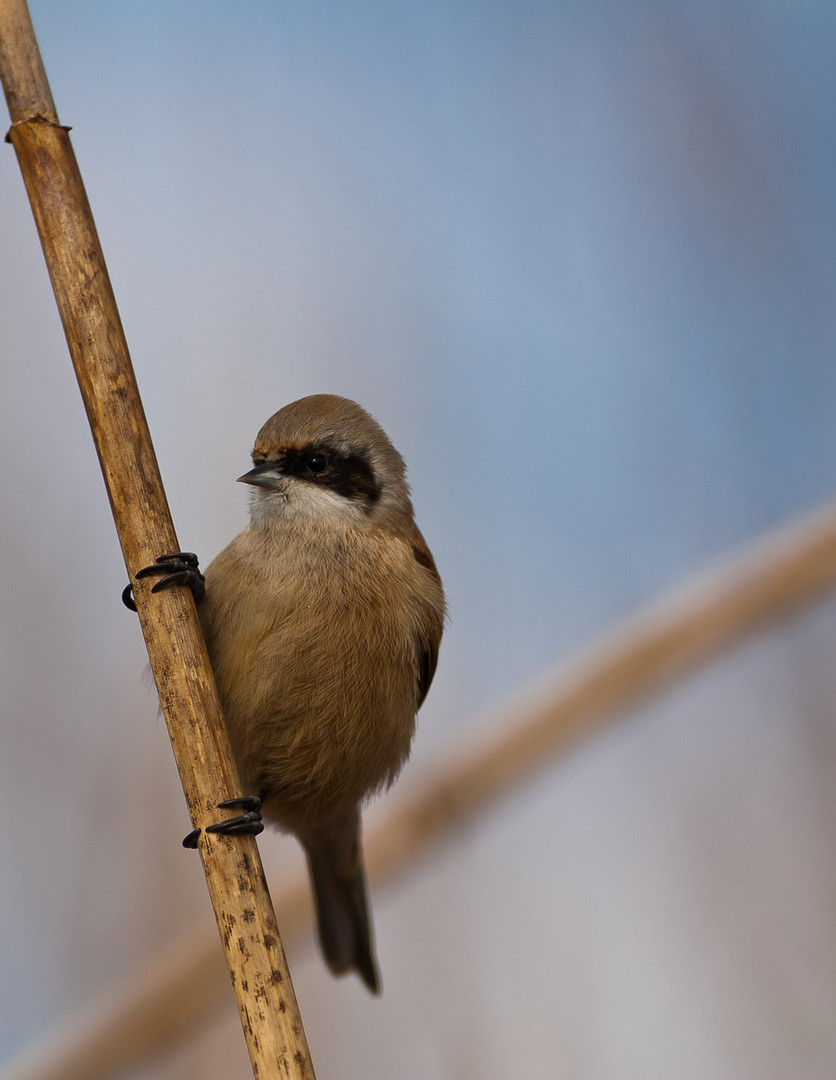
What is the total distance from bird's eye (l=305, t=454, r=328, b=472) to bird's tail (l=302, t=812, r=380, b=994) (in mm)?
1373

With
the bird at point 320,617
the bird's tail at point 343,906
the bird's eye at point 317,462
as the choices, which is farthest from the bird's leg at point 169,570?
the bird's tail at point 343,906

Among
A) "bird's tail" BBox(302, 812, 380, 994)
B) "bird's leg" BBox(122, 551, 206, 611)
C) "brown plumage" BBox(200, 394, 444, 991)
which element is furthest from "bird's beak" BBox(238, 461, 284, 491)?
"bird's tail" BBox(302, 812, 380, 994)

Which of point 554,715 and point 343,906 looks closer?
point 554,715

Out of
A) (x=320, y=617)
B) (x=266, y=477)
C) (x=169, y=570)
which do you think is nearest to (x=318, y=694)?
(x=320, y=617)

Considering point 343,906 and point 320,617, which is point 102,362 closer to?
point 320,617

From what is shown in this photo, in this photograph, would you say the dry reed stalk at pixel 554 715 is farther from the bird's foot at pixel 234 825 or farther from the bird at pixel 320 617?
the bird's foot at pixel 234 825

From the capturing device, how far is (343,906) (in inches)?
148

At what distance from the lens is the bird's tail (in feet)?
12.1

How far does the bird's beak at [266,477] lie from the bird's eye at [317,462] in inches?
3.8

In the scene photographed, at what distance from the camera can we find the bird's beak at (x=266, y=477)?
9.86ft

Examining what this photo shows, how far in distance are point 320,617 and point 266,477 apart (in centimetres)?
46

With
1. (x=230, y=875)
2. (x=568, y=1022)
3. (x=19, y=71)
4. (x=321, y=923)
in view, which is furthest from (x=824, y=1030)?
(x=19, y=71)

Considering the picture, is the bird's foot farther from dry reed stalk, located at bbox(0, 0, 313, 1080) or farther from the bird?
the bird

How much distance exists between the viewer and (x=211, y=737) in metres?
2.12
